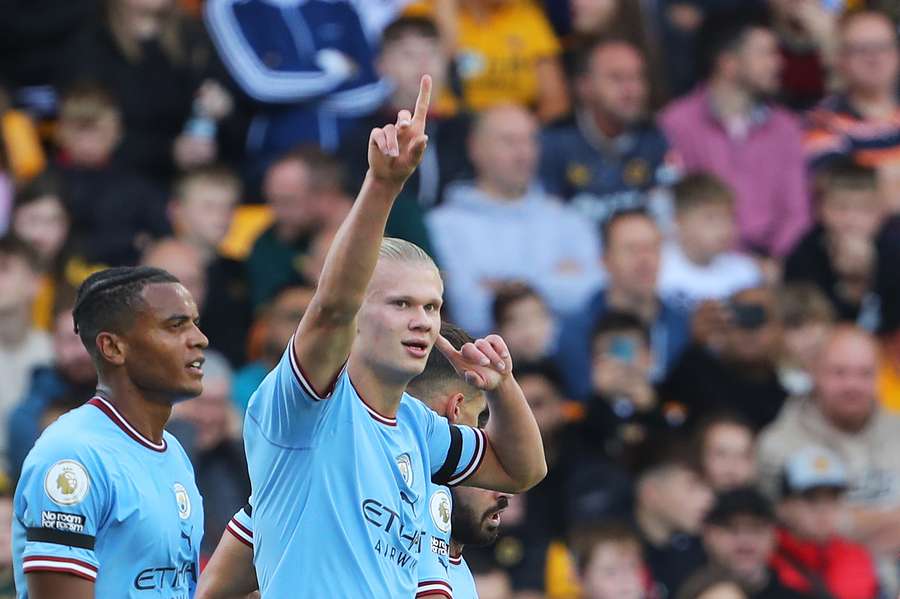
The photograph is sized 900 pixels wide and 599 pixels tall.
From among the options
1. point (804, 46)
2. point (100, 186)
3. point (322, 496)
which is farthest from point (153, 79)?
point (322, 496)

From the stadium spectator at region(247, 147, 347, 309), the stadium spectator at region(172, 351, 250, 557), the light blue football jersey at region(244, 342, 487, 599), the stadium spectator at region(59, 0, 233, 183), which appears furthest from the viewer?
the stadium spectator at region(59, 0, 233, 183)

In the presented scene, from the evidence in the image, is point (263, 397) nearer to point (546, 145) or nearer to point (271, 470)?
point (271, 470)

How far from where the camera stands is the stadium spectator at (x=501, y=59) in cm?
1210

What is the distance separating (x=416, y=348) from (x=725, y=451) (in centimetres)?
548

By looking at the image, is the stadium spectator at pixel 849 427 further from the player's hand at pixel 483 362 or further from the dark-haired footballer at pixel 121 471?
the dark-haired footballer at pixel 121 471

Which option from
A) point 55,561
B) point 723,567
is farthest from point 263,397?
point 723,567

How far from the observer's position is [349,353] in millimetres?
4910

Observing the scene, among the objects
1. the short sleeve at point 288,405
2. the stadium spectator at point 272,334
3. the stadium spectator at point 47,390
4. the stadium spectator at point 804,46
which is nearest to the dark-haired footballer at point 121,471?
the short sleeve at point 288,405

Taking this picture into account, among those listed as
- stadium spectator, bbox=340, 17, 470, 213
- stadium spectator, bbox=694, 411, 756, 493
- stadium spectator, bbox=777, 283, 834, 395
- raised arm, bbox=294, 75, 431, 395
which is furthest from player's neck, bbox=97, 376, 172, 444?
stadium spectator, bbox=777, 283, 834, 395

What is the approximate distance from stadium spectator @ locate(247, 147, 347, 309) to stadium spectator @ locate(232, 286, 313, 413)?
10.8 inches

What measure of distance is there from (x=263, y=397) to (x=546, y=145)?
6.91 meters

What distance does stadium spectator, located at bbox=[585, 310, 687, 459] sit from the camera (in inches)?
411

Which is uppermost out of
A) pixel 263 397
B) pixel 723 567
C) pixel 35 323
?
pixel 263 397

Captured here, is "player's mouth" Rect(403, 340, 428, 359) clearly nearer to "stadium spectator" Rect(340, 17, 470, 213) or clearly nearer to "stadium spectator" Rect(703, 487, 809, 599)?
"stadium spectator" Rect(703, 487, 809, 599)
